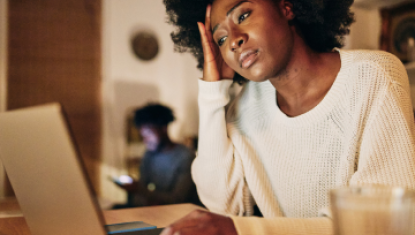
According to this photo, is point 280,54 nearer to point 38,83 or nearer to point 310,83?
point 310,83

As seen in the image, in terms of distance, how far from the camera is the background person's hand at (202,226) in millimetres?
462

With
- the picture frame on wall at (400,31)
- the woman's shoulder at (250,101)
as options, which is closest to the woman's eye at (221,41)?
the woman's shoulder at (250,101)

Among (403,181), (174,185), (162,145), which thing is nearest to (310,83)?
(403,181)

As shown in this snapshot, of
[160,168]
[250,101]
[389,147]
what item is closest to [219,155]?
[250,101]

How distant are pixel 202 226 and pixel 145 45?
3097 millimetres

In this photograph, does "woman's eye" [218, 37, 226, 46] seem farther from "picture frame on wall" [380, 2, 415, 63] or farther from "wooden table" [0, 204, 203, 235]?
"picture frame on wall" [380, 2, 415, 63]

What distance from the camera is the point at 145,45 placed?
3359mm

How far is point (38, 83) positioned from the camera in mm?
2990

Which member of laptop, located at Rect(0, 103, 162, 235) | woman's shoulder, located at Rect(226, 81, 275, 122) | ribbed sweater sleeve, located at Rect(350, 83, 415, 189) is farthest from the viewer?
woman's shoulder, located at Rect(226, 81, 275, 122)

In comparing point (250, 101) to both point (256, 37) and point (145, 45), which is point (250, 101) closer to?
point (256, 37)

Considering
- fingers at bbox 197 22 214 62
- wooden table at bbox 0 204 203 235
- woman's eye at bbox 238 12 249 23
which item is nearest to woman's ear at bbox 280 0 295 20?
woman's eye at bbox 238 12 249 23

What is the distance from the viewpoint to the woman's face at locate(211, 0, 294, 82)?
0.85 meters

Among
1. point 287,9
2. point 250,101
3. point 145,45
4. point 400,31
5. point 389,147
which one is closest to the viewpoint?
point 389,147

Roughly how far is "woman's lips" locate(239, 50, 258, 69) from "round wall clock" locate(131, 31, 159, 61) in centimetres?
265
